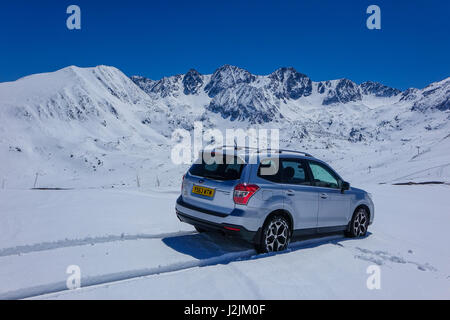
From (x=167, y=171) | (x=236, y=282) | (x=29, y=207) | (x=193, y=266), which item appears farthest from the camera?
(x=167, y=171)

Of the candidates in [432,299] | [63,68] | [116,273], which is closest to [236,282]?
[116,273]

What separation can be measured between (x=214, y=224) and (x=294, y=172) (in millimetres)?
1740

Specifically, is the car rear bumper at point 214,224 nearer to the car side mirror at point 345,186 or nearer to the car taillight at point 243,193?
the car taillight at point 243,193

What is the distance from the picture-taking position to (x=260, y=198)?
4.55m

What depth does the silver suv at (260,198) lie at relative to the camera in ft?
14.8

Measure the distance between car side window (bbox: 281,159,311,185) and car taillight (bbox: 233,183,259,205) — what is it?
2.54ft

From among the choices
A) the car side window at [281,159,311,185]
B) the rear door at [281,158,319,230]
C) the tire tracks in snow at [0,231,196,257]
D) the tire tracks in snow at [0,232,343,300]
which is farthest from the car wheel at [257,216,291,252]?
the tire tracks in snow at [0,231,196,257]

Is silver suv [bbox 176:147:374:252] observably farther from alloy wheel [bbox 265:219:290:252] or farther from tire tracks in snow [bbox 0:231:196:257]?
tire tracks in snow [bbox 0:231:196:257]

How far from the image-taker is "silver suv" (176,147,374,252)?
4504 millimetres

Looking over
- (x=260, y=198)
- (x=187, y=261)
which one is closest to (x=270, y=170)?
(x=260, y=198)

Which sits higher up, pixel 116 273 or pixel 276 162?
pixel 276 162

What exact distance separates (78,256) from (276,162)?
11.3 ft
